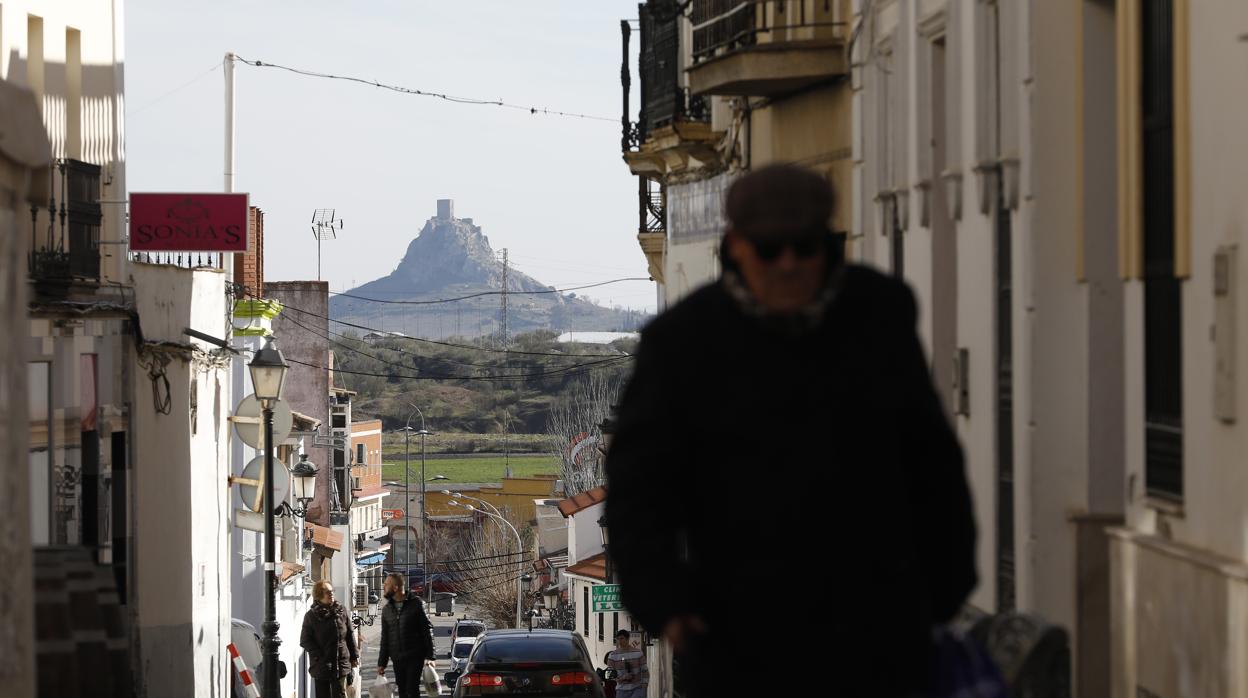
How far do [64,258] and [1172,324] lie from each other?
37.4 feet

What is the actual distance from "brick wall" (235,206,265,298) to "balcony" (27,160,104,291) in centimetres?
2159

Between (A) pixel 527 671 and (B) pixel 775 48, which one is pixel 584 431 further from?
(B) pixel 775 48

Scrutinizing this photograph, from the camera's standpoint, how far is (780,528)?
13.3 feet

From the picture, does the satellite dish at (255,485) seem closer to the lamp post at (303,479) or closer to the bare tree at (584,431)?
the lamp post at (303,479)

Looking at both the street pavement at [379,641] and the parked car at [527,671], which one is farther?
the street pavement at [379,641]

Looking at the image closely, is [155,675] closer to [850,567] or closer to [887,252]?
[887,252]

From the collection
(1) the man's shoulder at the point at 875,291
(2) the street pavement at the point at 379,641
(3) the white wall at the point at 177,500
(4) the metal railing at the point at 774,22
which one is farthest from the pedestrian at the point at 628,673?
(2) the street pavement at the point at 379,641

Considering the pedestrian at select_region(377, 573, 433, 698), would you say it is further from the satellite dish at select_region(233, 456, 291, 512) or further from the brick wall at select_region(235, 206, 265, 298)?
the brick wall at select_region(235, 206, 265, 298)

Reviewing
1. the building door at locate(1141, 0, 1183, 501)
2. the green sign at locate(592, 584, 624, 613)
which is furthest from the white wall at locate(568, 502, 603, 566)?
the building door at locate(1141, 0, 1183, 501)

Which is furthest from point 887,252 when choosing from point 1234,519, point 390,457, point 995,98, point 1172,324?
point 390,457

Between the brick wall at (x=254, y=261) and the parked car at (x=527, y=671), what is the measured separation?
21.8m

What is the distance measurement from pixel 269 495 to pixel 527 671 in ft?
10.2

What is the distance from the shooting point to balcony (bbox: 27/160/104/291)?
17516mm

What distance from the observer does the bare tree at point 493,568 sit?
312 feet
